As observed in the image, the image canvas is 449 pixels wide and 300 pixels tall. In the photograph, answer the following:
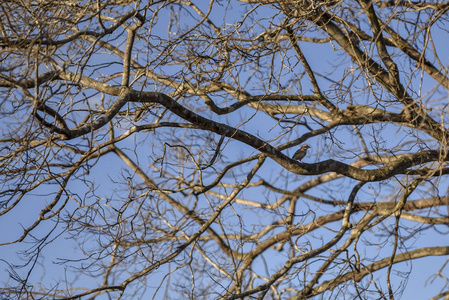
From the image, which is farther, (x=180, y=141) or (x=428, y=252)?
(x=428, y=252)

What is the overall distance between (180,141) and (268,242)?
290 cm

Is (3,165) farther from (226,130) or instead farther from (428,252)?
(428,252)

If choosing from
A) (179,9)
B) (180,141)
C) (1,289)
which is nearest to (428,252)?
(180,141)

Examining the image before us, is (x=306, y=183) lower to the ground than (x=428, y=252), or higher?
higher

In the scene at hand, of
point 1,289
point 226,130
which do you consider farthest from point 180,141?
point 1,289

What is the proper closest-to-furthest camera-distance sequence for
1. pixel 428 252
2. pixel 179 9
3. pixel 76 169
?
pixel 76 169 < pixel 179 9 < pixel 428 252

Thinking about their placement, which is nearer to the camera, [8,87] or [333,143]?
[8,87]

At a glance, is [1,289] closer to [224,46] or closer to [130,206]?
[130,206]

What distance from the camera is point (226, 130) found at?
538cm

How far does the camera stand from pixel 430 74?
23.1ft

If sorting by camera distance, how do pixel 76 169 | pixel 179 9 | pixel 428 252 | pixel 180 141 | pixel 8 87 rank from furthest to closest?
1. pixel 428 252
2. pixel 180 141
3. pixel 179 9
4. pixel 76 169
5. pixel 8 87

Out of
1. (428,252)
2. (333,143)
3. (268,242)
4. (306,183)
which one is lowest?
(428,252)

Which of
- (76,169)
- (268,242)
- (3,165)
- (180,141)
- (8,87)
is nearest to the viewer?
(8,87)

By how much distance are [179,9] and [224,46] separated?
82 centimetres
